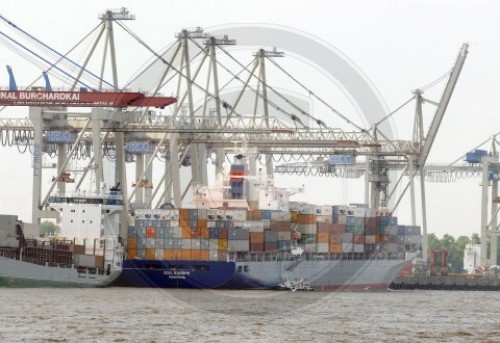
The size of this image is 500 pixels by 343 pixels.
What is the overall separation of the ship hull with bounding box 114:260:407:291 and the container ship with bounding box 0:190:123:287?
1656mm

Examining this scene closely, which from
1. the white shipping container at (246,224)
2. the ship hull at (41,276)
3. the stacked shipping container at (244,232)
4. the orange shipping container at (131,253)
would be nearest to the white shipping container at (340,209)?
the stacked shipping container at (244,232)

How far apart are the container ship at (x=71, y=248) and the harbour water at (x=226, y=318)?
2.71 meters

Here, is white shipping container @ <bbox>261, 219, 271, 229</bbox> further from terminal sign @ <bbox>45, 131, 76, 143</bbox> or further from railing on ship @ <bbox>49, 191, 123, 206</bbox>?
terminal sign @ <bbox>45, 131, 76, 143</bbox>

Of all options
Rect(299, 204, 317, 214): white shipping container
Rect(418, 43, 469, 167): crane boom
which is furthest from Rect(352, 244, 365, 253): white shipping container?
Rect(418, 43, 469, 167): crane boom

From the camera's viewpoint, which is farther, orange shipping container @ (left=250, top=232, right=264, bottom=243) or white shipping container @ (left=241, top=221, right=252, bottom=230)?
white shipping container @ (left=241, top=221, right=252, bottom=230)

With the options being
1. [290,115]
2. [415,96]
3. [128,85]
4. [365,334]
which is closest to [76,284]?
[128,85]

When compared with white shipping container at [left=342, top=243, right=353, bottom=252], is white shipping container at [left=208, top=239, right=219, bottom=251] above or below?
below

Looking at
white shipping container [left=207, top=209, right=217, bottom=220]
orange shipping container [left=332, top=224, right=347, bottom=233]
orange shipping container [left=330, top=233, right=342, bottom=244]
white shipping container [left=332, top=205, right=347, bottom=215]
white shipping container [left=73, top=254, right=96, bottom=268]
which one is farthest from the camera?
white shipping container [left=332, top=205, right=347, bottom=215]

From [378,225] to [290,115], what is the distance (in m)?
10.5

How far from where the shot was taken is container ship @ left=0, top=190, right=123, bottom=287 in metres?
100

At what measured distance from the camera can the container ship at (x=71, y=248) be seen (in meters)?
100

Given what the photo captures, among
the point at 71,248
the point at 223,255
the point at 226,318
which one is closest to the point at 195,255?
the point at 223,255

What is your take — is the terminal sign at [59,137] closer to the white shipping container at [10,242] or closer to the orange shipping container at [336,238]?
the orange shipping container at [336,238]

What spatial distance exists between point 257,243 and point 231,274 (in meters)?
4.08
